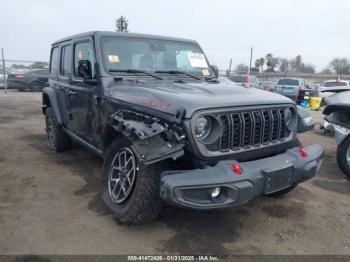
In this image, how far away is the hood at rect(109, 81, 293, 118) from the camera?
3.19m

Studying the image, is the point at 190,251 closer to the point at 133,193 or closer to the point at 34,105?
the point at 133,193

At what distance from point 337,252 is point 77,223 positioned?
247 centimetres

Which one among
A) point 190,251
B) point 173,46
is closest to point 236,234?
point 190,251

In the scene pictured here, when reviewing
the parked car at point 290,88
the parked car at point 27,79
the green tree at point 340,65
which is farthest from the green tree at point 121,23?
the green tree at point 340,65

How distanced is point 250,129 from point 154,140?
0.95 metres

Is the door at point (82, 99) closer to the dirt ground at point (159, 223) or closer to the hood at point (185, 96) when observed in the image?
the hood at point (185, 96)

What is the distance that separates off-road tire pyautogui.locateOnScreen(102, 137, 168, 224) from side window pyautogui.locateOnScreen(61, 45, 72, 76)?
2240mm

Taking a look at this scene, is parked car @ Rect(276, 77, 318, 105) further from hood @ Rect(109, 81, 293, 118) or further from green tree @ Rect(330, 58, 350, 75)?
green tree @ Rect(330, 58, 350, 75)

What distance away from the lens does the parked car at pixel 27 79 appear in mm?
18797

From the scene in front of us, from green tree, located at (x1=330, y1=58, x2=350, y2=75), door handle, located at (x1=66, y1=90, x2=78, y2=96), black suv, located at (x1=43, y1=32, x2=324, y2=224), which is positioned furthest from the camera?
green tree, located at (x1=330, y1=58, x2=350, y2=75)

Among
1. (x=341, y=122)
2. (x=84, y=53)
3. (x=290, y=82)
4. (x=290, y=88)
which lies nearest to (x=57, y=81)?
(x=84, y=53)

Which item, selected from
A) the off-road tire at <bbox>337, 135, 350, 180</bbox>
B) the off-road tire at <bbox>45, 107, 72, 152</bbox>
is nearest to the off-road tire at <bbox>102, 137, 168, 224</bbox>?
the off-road tire at <bbox>45, 107, 72, 152</bbox>

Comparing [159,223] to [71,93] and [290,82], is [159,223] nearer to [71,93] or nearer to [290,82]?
[71,93]

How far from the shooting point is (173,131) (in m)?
3.13
